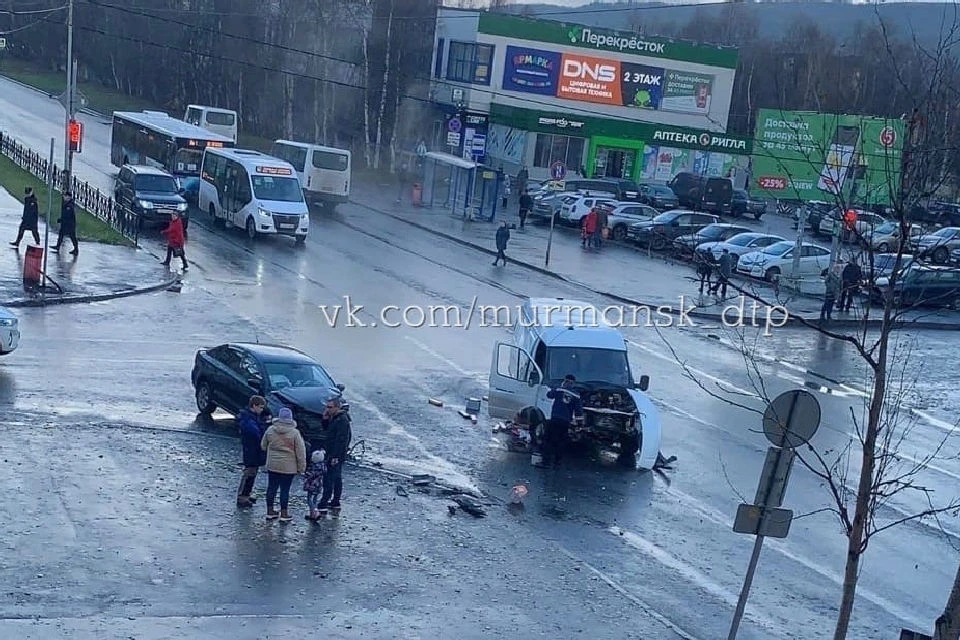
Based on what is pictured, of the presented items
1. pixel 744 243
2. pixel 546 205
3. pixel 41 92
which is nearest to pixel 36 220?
pixel 744 243

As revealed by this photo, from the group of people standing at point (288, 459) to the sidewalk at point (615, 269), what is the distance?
48.9ft

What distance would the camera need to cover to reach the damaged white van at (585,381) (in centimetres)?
1794

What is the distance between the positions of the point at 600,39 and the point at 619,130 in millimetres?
5452

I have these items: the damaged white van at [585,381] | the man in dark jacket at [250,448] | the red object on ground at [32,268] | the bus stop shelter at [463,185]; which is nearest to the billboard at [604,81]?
the bus stop shelter at [463,185]

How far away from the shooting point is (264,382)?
1742 cm

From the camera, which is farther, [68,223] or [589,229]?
[589,229]

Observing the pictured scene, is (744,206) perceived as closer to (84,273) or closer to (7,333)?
(84,273)

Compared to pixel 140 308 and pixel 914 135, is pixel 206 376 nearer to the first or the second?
pixel 140 308

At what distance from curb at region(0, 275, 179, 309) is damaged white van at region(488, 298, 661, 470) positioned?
1046cm

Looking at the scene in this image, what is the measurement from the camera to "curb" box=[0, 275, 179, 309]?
25.0 meters

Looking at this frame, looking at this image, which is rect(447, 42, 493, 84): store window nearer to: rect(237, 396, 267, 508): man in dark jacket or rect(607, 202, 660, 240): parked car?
rect(607, 202, 660, 240): parked car

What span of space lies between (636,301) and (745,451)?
1484 centimetres

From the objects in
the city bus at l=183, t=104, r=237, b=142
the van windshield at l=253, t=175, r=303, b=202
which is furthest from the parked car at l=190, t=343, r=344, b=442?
the city bus at l=183, t=104, r=237, b=142

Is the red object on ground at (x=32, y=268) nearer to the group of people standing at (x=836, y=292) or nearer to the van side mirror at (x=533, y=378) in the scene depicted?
the van side mirror at (x=533, y=378)
